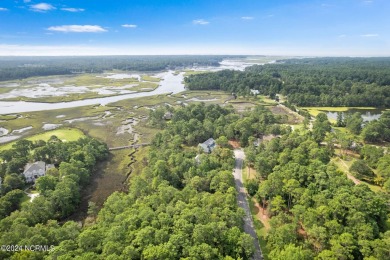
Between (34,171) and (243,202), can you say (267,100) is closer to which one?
(243,202)

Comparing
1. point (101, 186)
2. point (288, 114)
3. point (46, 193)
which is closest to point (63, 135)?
point (101, 186)

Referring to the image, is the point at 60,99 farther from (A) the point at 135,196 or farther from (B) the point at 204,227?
(B) the point at 204,227

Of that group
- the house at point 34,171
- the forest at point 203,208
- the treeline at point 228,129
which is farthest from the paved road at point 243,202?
the house at point 34,171

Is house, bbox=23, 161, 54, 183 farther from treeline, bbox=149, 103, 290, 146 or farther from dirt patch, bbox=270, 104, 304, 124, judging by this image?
dirt patch, bbox=270, 104, 304, 124

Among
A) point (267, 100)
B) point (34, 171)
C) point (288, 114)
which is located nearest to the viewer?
point (34, 171)

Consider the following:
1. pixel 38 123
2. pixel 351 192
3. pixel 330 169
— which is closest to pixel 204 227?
pixel 351 192

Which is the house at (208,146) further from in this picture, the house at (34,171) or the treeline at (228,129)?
the house at (34,171)
